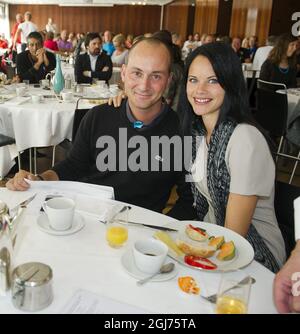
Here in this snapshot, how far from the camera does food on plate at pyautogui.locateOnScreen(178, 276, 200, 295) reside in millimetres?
983

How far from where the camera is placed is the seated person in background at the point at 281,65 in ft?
17.8

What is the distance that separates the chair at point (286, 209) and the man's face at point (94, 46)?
4.95m

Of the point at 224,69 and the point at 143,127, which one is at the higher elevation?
the point at 224,69

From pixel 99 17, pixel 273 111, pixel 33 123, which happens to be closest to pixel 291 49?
pixel 273 111

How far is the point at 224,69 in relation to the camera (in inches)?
62.1

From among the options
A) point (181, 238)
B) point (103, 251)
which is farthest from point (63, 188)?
point (181, 238)

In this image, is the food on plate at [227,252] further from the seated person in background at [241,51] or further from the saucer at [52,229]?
the seated person in background at [241,51]

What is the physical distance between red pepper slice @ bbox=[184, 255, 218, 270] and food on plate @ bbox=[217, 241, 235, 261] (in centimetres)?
4

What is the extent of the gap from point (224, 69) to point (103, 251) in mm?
906

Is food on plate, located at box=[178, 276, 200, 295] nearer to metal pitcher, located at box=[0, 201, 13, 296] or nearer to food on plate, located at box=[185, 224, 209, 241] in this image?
food on plate, located at box=[185, 224, 209, 241]

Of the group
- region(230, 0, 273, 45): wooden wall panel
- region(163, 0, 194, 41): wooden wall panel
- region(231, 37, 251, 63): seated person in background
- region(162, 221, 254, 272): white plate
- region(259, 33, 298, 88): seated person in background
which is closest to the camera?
region(162, 221, 254, 272): white plate

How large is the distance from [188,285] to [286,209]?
83 cm

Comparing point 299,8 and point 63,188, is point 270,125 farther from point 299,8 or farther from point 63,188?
point 299,8

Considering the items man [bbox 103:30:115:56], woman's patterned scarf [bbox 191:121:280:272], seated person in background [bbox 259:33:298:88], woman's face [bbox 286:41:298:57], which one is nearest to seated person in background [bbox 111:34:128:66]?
man [bbox 103:30:115:56]
